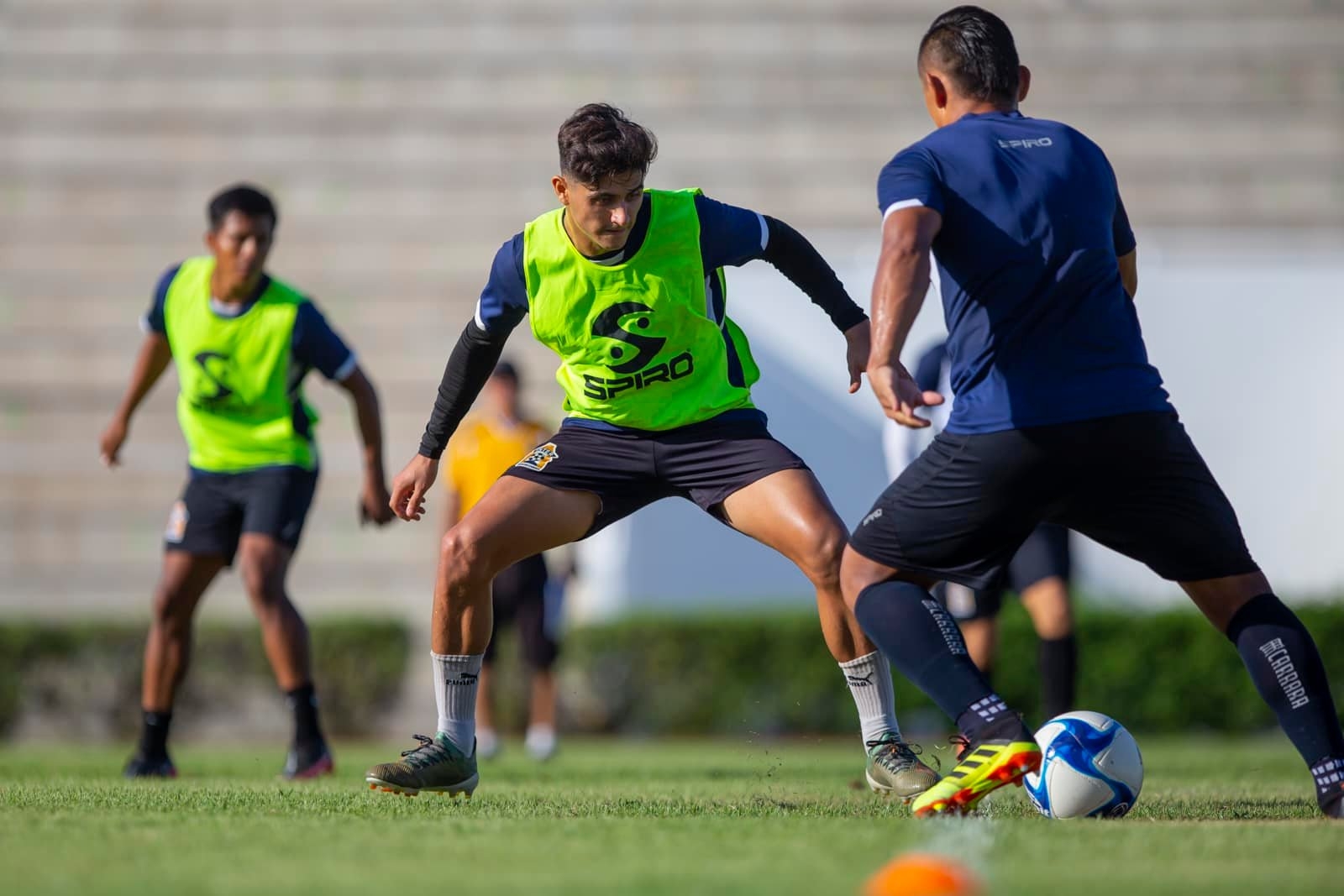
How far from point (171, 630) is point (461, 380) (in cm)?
265

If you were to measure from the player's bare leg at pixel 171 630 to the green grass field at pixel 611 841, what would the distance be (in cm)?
64

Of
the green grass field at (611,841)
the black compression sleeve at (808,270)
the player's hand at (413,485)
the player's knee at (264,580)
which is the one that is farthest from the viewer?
the player's knee at (264,580)

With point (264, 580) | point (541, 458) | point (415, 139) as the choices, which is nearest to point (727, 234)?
point (541, 458)

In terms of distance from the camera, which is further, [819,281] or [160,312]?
[160,312]

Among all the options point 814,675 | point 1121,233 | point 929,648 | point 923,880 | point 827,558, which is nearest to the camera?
point 923,880

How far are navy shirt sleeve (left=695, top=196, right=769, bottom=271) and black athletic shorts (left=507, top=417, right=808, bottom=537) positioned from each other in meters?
0.56

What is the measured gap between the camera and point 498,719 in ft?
42.3

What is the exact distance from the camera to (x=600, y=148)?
16.4 feet

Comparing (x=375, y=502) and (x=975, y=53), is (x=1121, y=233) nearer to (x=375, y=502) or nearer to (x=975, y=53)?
(x=975, y=53)

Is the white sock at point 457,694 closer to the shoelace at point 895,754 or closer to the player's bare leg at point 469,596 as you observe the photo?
the player's bare leg at point 469,596

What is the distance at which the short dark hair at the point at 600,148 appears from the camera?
500cm

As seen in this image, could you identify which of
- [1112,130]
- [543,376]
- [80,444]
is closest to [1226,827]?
[543,376]

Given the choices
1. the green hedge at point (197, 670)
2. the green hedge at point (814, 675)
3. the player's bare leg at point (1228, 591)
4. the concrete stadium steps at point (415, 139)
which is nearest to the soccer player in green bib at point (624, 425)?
the player's bare leg at point (1228, 591)

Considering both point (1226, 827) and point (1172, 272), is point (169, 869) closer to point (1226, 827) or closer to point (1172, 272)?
point (1226, 827)
